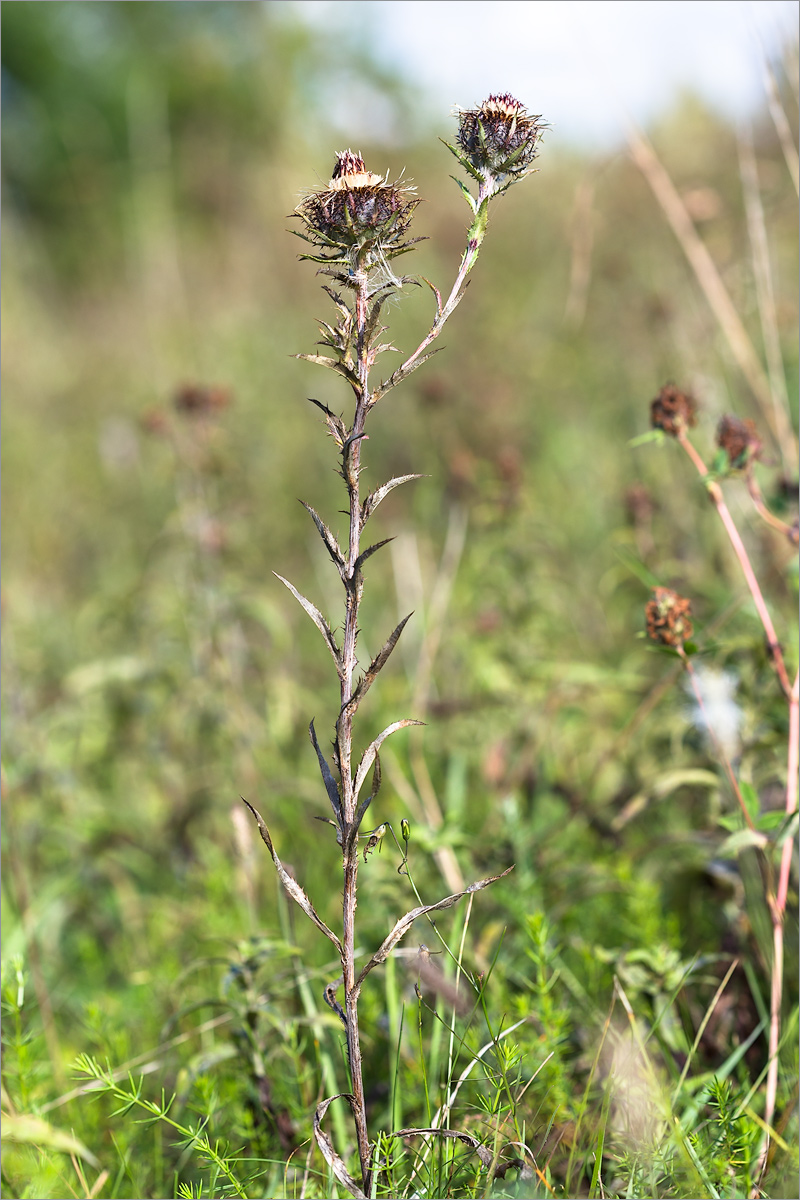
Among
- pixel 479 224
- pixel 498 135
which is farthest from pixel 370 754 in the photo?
pixel 498 135

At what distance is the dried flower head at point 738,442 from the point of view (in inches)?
56.2

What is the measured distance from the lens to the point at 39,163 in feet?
47.9

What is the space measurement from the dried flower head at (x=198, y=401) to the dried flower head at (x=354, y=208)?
1556 mm

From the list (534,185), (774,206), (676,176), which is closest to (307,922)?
(774,206)

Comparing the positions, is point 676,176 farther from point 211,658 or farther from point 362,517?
point 362,517

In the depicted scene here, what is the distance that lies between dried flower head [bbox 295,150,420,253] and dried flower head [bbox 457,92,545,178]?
93 mm

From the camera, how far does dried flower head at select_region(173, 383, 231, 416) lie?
95.6 inches

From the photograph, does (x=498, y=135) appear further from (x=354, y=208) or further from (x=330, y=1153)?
(x=330, y=1153)

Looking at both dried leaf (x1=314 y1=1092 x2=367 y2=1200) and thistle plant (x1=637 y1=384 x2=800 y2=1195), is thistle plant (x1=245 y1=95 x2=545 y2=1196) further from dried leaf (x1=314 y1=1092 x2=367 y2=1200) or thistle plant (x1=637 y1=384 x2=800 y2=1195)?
thistle plant (x1=637 y1=384 x2=800 y2=1195)

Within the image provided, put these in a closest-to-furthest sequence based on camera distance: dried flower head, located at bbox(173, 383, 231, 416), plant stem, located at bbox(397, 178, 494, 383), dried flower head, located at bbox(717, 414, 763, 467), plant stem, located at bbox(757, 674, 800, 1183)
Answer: plant stem, located at bbox(397, 178, 494, 383) < plant stem, located at bbox(757, 674, 800, 1183) < dried flower head, located at bbox(717, 414, 763, 467) < dried flower head, located at bbox(173, 383, 231, 416)

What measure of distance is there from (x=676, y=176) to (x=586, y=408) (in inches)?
87.1

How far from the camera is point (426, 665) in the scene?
2301mm

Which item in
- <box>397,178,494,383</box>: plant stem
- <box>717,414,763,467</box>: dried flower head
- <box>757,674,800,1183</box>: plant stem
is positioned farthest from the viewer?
<box>717,414,763,467</box>: dried flower head

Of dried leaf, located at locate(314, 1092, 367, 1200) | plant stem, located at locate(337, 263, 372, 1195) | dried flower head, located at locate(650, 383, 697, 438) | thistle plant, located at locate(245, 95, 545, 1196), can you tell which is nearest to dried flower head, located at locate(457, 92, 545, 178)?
thistle plant, located at locate(245, 95, 545, 1196)
